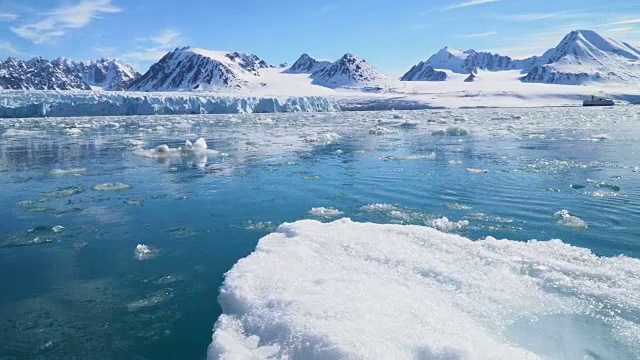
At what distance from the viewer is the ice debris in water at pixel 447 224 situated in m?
6.09

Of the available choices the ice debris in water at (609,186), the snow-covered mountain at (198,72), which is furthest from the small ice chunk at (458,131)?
the snow-covered mountain at (198,72)

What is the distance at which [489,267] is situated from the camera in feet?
14.6

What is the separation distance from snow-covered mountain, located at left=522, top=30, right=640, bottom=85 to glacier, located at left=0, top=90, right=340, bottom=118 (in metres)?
117

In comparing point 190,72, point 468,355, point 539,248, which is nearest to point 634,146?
point 539,248

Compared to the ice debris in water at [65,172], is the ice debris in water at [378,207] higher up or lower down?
higher up

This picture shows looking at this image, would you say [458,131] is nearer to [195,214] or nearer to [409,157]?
[409,157]

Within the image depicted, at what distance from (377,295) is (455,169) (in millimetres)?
7757

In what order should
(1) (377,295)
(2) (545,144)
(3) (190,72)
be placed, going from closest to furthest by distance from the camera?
1. (1) (377,295)
2. (2) (545,144)
3. (3) (190,72)

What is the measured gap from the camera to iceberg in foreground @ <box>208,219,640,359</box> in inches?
120

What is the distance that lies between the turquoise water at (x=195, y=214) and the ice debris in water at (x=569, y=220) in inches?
4.7

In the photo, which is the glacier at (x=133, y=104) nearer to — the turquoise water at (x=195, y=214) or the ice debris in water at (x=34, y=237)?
the turquoise water at (x=195, y=214)

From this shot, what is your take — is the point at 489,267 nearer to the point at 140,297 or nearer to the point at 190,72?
the point at 140,297

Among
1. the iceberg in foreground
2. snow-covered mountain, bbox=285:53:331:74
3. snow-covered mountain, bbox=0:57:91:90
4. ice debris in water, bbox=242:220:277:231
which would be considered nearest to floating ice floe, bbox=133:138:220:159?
ice debris in water, bbox=242:220:277:231

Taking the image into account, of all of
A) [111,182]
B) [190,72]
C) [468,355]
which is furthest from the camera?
[190,72]
